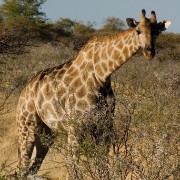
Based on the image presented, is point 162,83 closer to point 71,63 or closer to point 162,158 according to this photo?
point 71,63

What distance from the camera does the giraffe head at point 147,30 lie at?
22.6 ft

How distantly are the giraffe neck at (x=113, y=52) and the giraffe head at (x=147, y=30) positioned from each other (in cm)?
12

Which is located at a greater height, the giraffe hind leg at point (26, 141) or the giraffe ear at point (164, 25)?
the giraffe ear at point (164, 25)

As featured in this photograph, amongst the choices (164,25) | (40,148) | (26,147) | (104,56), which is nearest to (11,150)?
(40,148)

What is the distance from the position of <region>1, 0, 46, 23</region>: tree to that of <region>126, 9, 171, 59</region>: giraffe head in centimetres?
2968

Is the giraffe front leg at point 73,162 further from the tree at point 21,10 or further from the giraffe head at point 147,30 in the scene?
the tree at point 21,10

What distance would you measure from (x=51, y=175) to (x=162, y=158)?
3.94 meters

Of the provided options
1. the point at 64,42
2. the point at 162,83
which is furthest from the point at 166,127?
the point at 64,42

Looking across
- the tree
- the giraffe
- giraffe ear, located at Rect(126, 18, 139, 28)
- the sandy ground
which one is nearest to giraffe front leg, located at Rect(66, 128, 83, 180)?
the giraffe

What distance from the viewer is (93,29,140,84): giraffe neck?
289 inches

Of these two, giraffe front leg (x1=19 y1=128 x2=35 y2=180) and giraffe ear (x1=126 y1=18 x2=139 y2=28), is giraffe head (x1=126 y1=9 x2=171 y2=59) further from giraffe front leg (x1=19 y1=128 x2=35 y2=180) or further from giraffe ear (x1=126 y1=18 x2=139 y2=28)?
giraffe front leg (x1=19 y1=128 x2=35 y2=180)

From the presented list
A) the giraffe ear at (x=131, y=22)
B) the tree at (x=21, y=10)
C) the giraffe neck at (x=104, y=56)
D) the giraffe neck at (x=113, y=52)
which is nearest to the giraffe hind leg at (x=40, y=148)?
the giraffe neck at (x=104, y=56)

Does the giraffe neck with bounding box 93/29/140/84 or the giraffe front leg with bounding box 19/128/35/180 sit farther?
the giraffe front leg with bounding box 19/128/35/180

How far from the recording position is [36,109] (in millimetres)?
7883
